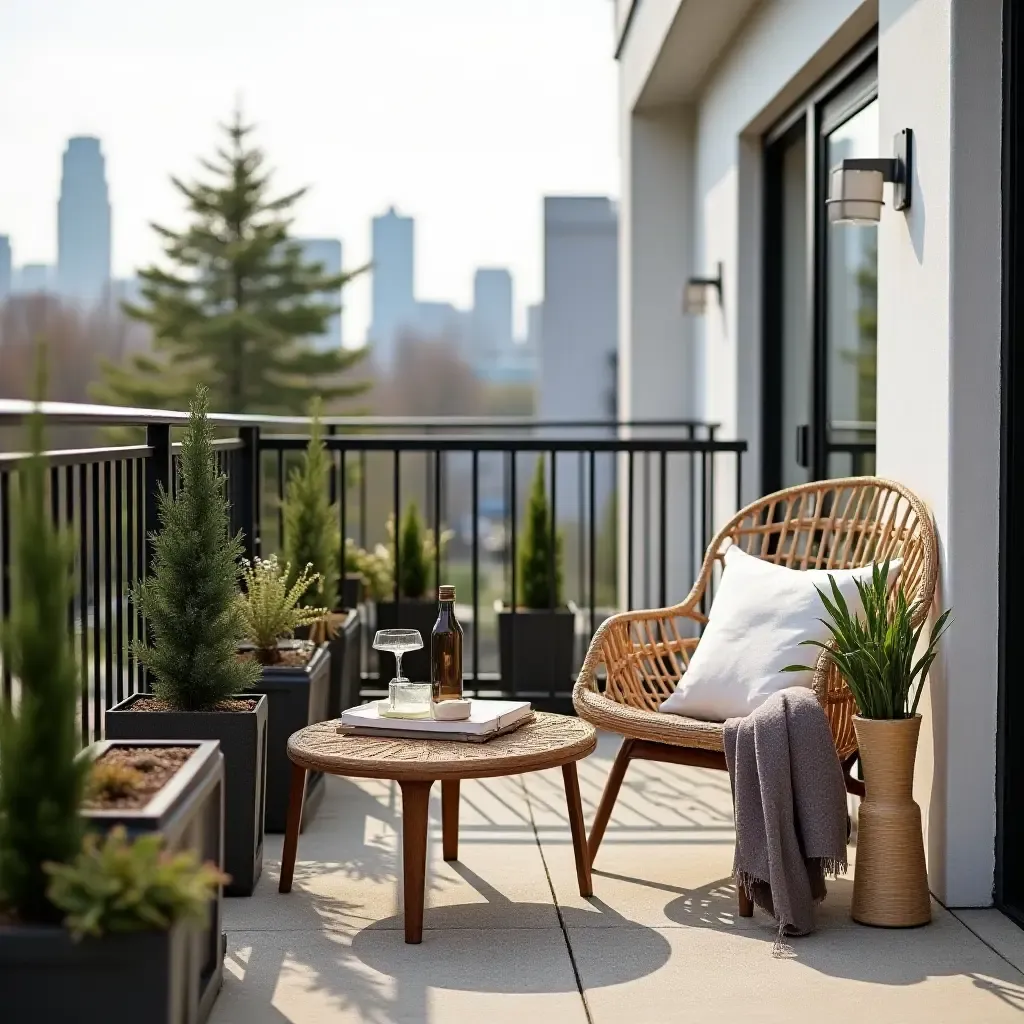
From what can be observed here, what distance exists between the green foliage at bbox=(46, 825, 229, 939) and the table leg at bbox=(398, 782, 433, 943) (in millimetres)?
992

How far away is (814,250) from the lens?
4.57m

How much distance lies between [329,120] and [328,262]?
147 inches

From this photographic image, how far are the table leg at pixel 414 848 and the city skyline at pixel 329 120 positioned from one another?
18.4 m

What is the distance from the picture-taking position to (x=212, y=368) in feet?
68.7

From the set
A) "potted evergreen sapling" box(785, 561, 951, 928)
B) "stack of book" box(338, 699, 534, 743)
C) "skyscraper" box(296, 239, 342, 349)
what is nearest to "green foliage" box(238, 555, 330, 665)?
"stack of book" box(338, 699, 534, 743)

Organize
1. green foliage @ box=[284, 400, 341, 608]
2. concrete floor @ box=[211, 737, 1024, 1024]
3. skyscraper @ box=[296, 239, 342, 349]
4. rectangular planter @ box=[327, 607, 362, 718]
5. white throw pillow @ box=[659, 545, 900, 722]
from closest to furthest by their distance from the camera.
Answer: concrete floor @ box=[211, 737, 1024, 1024] → white throw pillow @ box=[659, 545, 900, 722] → rectangular planter @ box=[327, 607, 362, 718] → green foliage @ box=[284, 400, 341, 608] → skyscraper @ box=[296, 239, 342, 349]

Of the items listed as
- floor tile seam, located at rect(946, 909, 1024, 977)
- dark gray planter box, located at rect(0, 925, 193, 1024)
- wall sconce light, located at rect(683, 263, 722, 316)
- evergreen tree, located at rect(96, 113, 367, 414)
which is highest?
evergreen tree, located at rect(96, 113, 367, 414)

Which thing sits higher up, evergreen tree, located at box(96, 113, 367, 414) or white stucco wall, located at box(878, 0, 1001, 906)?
evergreen tree, located at box(96, 113, 367, 414)

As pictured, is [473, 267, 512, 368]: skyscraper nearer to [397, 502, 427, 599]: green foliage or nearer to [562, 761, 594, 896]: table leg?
[397, 502, 427, 599]: green foliage

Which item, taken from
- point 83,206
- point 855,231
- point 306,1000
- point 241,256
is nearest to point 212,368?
point 241,256

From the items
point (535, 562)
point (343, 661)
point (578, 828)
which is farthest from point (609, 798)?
point (535, 562)

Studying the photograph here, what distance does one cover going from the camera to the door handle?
4664 millimetres

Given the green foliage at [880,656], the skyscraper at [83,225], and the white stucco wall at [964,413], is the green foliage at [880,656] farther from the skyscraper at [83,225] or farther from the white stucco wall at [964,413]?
the skyscraper at [83,225]

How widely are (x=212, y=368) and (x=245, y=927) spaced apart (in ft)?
61.4
